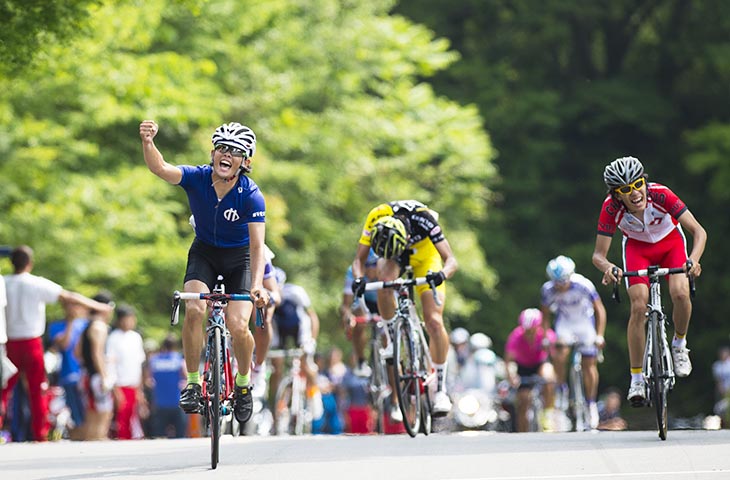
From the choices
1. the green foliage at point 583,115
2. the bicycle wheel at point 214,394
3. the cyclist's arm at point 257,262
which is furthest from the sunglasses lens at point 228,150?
the green foliage at point 583,115

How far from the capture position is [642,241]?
1395 centimetres

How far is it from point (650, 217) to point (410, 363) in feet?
7.87

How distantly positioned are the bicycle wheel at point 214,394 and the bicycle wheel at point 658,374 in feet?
11.5

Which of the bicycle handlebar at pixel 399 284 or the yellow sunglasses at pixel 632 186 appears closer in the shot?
the yellow sunglasses at pixel 632 186

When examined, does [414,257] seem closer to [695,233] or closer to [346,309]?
[346,309]

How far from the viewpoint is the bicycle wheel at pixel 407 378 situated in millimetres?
14406

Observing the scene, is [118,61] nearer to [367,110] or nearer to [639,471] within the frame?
[367,110]

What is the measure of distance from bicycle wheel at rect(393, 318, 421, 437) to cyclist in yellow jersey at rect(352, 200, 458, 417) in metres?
0.30

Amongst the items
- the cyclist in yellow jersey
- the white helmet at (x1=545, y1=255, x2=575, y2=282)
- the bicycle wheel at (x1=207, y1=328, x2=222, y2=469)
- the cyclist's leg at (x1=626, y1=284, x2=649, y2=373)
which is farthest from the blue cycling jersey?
the white helmet at (x1=545, y1=255, x2=575, y2=282)

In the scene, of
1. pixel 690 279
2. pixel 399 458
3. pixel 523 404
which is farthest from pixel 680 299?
pixel 523 404

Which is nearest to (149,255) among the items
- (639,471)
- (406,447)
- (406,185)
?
(406,185)

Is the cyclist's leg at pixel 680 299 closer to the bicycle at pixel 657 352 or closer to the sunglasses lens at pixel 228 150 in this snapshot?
the bicycle at pixel 657 352

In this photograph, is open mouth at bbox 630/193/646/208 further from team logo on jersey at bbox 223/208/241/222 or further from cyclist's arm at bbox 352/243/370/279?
team logo on jersey at bbox 223/208/241/222

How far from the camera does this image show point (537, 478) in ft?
34.8
